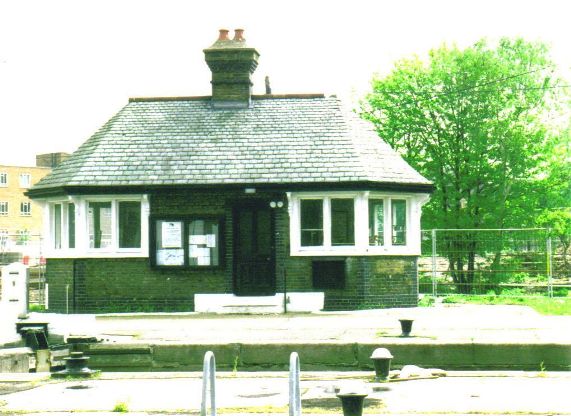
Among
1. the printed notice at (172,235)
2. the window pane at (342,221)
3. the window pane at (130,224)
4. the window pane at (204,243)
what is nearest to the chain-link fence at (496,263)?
the window pane at (342,221)

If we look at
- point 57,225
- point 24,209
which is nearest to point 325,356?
point 57,225

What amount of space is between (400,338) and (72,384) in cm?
536

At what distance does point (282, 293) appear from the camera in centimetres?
2161

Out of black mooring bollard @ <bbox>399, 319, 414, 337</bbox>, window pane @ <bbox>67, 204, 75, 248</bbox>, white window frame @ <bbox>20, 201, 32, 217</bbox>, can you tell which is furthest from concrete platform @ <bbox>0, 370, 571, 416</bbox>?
white window frame @ <bbox>20, 201, 32, 217</bbox>

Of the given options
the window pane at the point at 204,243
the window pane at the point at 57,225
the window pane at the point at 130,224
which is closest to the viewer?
the window pane at the point at 204,243

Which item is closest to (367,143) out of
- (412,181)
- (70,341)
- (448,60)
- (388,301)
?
(412,181)

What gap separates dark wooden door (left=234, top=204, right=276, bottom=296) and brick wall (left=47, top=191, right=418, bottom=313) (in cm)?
19

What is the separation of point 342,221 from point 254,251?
2.28 meters

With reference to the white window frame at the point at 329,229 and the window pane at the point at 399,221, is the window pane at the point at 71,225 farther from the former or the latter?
the window pane at the point at 399,221

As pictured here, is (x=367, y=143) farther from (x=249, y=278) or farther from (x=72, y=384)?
(x=72, y=384)

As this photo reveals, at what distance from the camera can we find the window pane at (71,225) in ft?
73.6

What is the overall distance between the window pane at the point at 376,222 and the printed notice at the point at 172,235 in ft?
15.4

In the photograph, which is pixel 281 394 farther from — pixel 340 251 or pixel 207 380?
pixel 340 251

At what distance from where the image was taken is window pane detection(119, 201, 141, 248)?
72.5 ft
